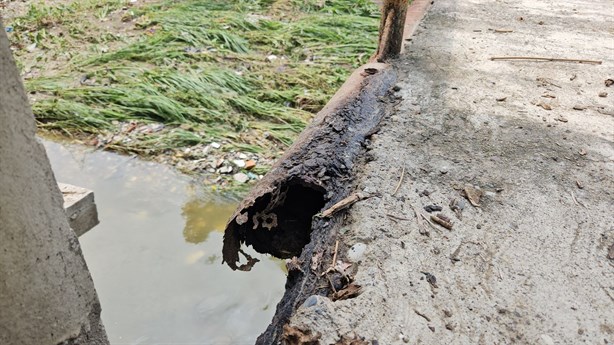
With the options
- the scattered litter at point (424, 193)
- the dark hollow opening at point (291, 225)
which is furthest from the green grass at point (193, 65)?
the scattered litter at point (424, 193)

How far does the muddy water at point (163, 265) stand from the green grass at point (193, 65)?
0.41 m

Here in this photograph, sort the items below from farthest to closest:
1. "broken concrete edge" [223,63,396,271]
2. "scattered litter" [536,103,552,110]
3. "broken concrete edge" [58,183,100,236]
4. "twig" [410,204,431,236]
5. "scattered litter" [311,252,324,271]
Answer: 1. "broken concrete edge" [58,183,100,236]
2. "scattered litter" [536,103,552,110]
3. "broken concrete edge" [223,63,396,271]
4. "twig" [410,204,431,236]
5. "scattered litter" [311,252,324,271]

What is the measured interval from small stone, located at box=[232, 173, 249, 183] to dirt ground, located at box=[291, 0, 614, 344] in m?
1.44

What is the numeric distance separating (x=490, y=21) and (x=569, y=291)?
2619 mm

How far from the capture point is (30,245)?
1.22 m

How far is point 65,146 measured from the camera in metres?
4.02

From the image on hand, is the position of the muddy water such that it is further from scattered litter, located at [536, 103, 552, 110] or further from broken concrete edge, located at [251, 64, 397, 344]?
scattered litter, located at [536, 103, 552, 110]

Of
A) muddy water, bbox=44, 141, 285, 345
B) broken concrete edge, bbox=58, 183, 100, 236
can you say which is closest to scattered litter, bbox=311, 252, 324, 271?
muddy water, bbox=44, 141, 285, 345

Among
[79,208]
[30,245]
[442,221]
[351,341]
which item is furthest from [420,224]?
[79,208]

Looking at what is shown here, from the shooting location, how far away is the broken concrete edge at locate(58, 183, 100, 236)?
2563mm

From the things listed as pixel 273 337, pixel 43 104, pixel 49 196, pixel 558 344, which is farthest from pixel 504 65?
pixel 43 104

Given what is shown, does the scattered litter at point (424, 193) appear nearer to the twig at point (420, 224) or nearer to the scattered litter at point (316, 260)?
the twig at point (420, 224)

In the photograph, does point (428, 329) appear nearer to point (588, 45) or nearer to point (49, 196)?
point (49, 196)

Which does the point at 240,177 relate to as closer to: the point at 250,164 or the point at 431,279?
the point at 250,164
